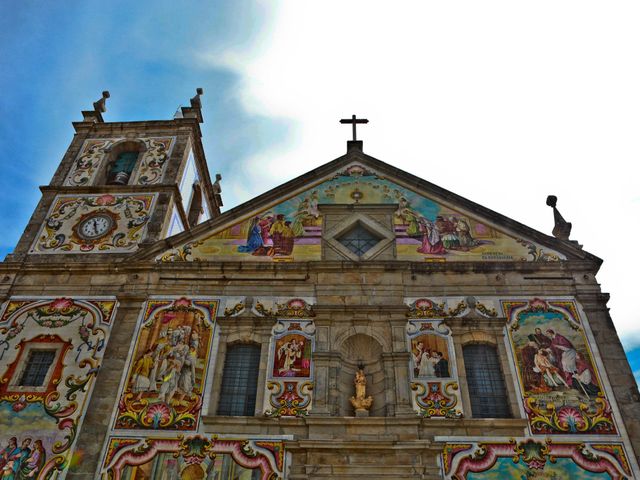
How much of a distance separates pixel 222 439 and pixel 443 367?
4.39 metres

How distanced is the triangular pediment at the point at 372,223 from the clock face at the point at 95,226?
1.72 meters

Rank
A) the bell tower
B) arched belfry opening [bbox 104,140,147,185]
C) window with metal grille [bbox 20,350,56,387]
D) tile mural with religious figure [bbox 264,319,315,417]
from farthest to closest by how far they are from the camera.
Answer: arched belfry opening [bbox 104,140,147,185], the bell tower, window with metal grille [bbox 20,350,56,387], tile mural with religious figure [bbox 264,319,315,417]

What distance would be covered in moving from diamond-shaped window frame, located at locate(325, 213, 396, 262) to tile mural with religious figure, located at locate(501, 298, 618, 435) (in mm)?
2991

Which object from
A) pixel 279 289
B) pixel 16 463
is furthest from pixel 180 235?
pixel 16 463

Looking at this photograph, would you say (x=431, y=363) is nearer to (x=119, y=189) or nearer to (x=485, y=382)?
(x=485, y=382)

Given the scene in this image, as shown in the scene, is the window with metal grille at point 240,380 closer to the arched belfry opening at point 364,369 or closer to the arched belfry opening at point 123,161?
the arched belfry opening at point 364,369

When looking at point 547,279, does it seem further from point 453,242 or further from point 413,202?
point 413,202

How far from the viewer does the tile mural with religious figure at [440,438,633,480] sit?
1006cm

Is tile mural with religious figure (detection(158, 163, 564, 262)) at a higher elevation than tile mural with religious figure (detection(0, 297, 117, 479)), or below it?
higher

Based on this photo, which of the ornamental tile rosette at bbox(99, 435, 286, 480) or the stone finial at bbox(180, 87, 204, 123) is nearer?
the ornamental tile rosette at bbox(99, 435, 286, 480)

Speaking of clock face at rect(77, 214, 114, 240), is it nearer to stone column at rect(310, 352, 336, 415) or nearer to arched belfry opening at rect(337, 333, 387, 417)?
stone column at rect(310, 352, 336, 415)

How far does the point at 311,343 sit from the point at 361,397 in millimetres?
1496

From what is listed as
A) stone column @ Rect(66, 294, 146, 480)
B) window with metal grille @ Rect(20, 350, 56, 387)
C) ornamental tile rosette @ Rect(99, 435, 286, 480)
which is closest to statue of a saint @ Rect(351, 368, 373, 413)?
ornamental tile rosette @ Rect(99, 435, 286, 480)

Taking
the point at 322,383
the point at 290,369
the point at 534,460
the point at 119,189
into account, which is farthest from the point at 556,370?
the point at 119,189
